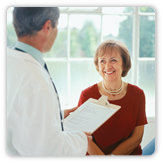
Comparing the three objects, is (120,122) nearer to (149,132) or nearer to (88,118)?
(149,132)

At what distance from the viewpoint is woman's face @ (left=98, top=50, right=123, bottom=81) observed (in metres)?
1.46

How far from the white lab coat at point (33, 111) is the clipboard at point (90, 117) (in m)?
0.22

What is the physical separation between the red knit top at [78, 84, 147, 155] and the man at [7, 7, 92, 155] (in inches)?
17.3

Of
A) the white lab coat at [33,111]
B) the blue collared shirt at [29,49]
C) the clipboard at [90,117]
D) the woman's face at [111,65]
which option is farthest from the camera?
the woman's face at [111,65]

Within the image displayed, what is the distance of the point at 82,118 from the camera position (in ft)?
4.06

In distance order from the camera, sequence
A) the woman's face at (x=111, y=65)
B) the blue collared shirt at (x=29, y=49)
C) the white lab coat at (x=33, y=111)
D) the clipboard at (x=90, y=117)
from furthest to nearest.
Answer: the woman's face at (x=111, y=65), the clipboard at (x=90, y=117), the blue collared shirt at (x=29, y=49), the white lab coat at (x=33, y=111)

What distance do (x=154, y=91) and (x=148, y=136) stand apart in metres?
0.37

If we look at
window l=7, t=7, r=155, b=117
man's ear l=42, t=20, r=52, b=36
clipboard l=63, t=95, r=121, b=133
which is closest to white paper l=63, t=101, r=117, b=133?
clipboard l=63, t=95, r=121, b=133

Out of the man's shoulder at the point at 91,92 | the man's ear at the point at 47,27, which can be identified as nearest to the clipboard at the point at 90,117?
the man's shoulder at the point at 91,92

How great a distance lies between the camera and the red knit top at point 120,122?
4.86ft

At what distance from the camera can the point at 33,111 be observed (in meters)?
0.93

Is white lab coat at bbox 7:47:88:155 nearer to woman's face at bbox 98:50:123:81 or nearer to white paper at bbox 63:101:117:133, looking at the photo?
white paper at bbox 63:101:117:133

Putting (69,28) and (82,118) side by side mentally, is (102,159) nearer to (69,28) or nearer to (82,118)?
(82,118)

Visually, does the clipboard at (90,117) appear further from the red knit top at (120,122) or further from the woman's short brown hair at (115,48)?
the woman's short brown hair at (115,48)
